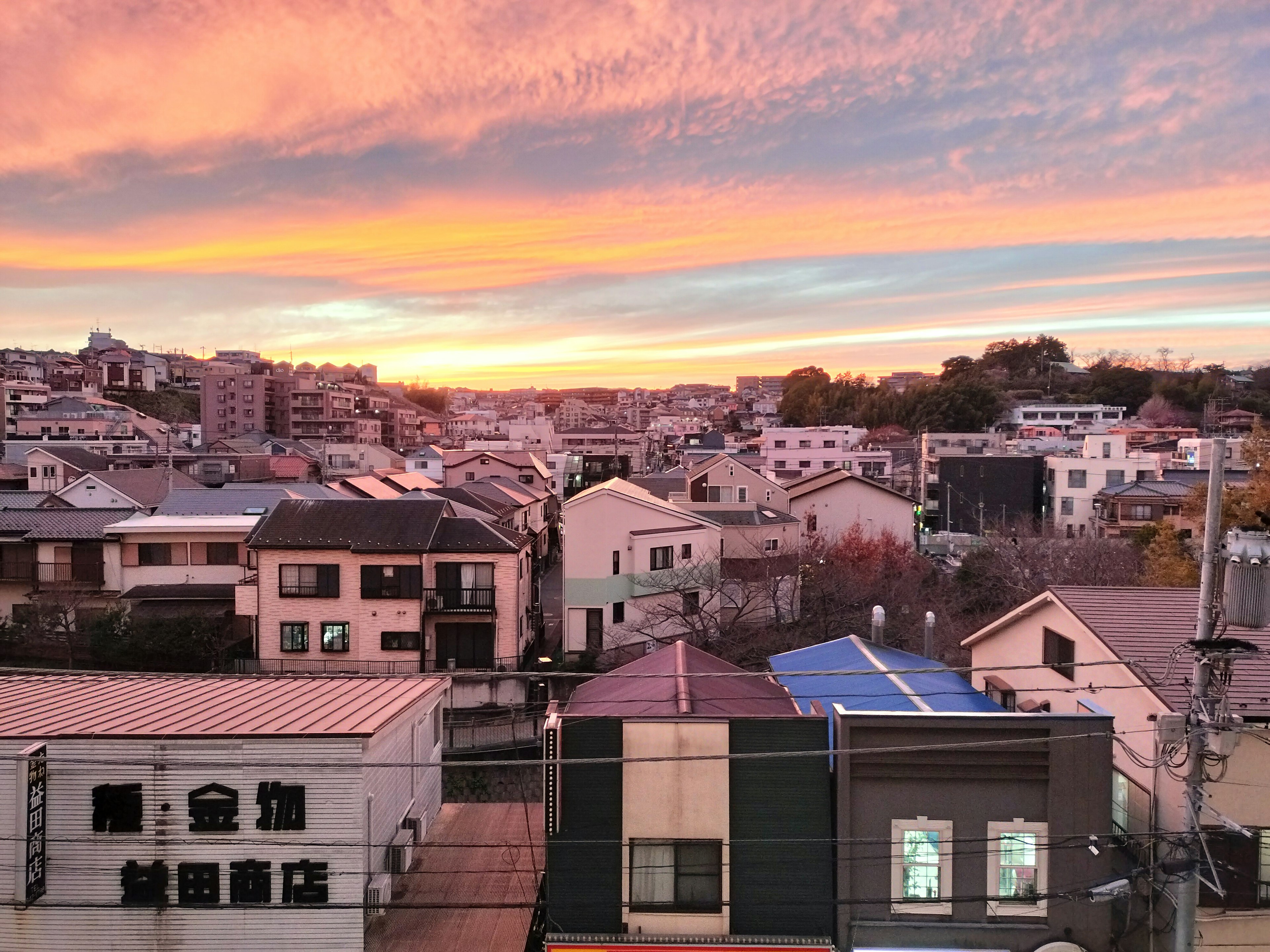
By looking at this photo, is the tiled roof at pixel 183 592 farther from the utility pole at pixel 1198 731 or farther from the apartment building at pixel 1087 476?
the apartment building at pixel 1087 476

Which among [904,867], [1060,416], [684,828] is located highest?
[1060,416]

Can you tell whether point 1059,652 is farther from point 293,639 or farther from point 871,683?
point 293,639

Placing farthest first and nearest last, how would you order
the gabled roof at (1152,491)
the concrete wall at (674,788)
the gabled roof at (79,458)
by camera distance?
1. the gabled roof at (79,458)
2. the gabled roof at (1152,491)
3. the concrete wall at (674,788)

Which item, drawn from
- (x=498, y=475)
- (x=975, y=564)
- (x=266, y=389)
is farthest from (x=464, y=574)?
(x=266, y=389)

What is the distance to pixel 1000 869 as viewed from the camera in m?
9.73

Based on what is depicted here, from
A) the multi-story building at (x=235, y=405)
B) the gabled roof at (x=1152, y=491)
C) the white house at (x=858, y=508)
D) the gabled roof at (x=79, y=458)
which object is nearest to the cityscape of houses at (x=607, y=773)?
the white house at (x=858, y=508)

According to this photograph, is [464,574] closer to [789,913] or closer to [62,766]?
[62,766]

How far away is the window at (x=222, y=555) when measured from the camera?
2806 cm

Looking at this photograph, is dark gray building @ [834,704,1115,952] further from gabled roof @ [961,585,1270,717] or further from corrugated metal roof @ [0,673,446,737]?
corrugated metal roof @ [0,673,446,737]

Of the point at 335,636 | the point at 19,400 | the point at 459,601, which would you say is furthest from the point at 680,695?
the point at 19,400

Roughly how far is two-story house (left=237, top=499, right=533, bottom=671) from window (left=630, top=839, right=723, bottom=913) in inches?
570

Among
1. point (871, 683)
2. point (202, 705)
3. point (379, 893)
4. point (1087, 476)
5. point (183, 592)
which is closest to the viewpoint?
point (379, 893)

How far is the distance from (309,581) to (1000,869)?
19853 mm

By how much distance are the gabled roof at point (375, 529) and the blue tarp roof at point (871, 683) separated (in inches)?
436
